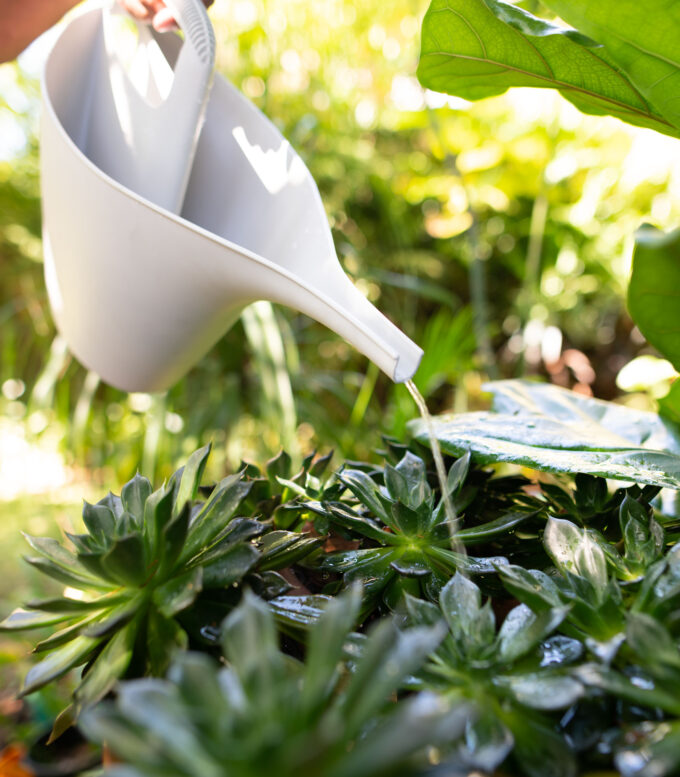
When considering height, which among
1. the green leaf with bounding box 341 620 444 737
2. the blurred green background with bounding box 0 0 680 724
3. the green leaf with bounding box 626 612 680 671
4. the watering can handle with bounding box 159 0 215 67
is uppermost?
the watering can handle with bounding box 159 0 215 67

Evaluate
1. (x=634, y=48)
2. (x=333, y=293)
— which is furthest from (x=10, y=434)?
(x=634, y=48)

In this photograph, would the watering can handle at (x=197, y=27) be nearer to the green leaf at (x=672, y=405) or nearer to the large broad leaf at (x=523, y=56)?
the large broad leaf at (x=523, y=56)

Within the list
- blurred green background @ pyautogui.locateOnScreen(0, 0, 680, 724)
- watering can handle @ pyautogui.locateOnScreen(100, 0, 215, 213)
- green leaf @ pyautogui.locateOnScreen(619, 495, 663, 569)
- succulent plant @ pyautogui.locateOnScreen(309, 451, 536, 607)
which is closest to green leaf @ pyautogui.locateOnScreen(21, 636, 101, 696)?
succulent plant @ pyautogui.locateOnScreen(309, 451, 536, 607)

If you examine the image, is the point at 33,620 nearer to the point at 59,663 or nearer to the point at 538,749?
the point at 59,663

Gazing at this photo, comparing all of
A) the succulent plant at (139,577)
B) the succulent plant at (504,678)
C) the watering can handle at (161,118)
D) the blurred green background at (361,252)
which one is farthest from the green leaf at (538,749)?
the blurred green background at (361,252)

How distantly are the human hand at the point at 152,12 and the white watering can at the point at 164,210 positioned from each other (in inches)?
0.5

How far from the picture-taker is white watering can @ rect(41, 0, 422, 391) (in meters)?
0.37

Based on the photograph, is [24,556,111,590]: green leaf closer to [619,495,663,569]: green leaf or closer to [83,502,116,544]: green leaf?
[83,502,116,544]: green leaf

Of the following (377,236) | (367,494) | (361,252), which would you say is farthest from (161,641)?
(377,236)

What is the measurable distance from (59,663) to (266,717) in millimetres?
120

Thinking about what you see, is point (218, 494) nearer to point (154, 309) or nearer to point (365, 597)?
point (365, 597)

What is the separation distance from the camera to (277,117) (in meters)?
1.33

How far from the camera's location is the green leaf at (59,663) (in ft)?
0.72

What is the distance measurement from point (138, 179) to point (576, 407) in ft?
1.34
